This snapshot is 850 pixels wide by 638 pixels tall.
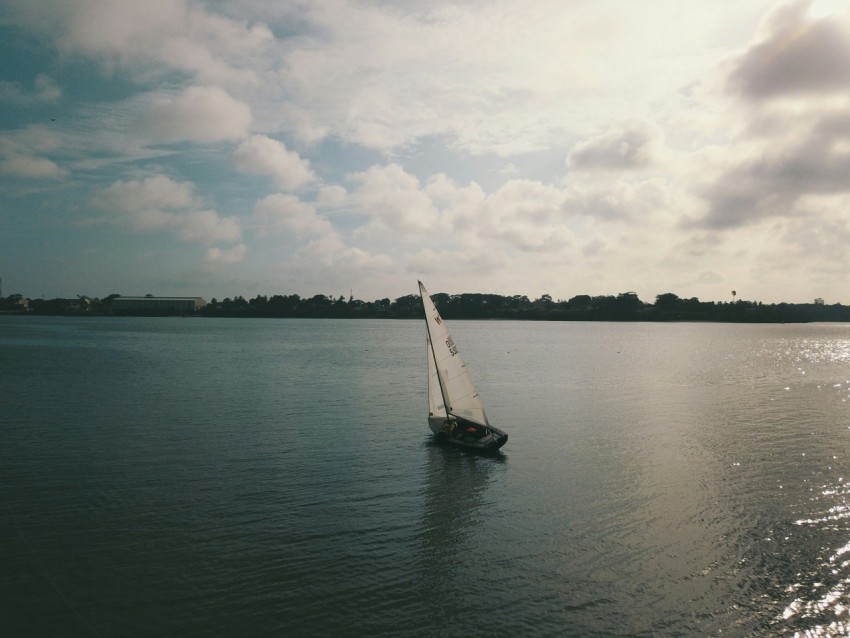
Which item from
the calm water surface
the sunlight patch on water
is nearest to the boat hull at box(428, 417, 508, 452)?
the calm water surface

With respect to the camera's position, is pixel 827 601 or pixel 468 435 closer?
pixel 827 601

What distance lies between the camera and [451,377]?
44.2 metres

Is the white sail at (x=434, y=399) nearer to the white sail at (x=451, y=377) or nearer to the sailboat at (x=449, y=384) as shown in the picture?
the sailboat at (x=449, y=384)

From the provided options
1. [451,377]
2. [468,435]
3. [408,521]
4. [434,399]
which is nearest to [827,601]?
[408,521]

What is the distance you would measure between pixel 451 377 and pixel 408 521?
17.6 metres

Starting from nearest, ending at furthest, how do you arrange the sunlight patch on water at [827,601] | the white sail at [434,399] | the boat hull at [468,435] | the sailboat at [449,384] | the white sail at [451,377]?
the sunlight patch on water at [827,601], the boat hull at [468,435], the sailboat at [449,384], the white sail at [451,377], the white sail at [434,399]

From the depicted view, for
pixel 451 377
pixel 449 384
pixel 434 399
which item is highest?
pixel 451 377

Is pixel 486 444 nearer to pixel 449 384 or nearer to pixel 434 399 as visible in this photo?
pixel 449 384

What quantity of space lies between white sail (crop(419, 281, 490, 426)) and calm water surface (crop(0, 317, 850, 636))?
3.70m

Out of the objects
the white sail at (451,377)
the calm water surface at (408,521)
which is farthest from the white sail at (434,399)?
the calm water surface at (408,521)

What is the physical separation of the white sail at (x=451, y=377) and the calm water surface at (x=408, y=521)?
12.1 ft

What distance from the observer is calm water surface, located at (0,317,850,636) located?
766 inches

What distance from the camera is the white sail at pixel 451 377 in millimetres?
44250

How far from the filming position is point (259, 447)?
4125cm
